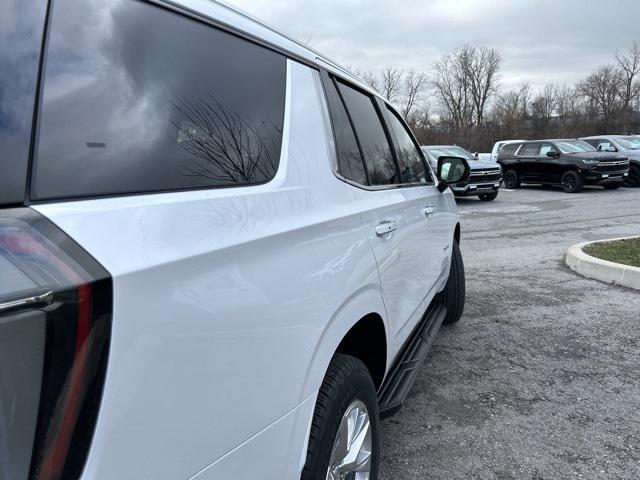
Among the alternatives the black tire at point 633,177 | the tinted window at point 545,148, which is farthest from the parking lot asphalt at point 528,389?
the black tire at point 633,177

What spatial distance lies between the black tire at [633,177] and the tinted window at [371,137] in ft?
61.1

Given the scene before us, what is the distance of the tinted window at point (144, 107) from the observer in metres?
1.04

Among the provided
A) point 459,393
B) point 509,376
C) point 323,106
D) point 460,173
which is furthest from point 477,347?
point 323,106

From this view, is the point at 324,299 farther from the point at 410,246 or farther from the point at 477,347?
the point at 477,347

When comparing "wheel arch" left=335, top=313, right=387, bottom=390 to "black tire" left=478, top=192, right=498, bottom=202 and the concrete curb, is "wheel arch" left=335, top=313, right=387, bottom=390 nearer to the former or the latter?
the concrete curb

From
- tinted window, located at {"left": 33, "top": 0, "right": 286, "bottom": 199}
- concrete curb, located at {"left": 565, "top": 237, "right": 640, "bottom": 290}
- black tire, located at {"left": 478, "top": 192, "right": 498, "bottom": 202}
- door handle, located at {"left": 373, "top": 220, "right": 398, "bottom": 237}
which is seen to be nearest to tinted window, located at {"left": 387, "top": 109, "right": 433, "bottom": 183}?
door handle, located at {"left": 373, "top": 220, "right": 398, "bottom": 237}

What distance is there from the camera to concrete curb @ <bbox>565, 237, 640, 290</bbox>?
5.59 meters

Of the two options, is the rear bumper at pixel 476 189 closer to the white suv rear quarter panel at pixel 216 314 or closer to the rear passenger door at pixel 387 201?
the rear passenger door at pixel 387 201

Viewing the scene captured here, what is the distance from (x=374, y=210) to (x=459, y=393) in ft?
5.88

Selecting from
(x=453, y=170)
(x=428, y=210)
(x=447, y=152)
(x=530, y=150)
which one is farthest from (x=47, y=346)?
(x=530, y=150)

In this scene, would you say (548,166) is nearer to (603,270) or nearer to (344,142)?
(603,270)

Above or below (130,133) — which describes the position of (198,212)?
below

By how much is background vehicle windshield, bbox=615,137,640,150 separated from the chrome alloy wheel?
20481 millimetres

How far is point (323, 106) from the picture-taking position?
6.68ft
